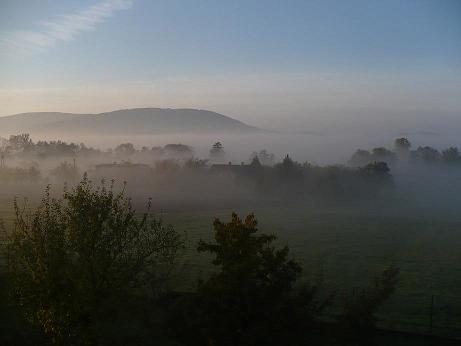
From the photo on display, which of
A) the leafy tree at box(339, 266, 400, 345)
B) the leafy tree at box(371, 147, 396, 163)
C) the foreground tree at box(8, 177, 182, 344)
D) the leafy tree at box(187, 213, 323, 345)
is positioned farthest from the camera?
the leafy tree at box(371, 147, 396, 163)

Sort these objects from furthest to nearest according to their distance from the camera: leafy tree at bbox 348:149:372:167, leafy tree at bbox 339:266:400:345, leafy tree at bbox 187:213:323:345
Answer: leafy tree at bbox 348:149:372:167, leafy tree at bbox 339:266:400:345, leafy tree at bbox 187:213:323:345

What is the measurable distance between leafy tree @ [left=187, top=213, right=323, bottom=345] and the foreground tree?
13.5ft

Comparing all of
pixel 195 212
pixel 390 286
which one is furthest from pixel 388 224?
pixel 390 286

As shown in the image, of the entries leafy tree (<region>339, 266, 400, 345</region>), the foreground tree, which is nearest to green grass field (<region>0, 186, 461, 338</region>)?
leafy tree (<region>339, 266, 400, 345</region>)

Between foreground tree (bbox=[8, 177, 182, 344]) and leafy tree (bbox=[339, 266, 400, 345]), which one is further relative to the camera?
leafy tree (bbox=[339, 266, 400, 345])

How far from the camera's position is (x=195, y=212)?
3337 inches

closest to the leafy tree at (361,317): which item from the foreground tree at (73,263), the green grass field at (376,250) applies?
the green grass field at (376,250)

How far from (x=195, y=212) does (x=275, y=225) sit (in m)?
19.0

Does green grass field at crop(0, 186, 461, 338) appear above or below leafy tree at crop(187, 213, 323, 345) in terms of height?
below

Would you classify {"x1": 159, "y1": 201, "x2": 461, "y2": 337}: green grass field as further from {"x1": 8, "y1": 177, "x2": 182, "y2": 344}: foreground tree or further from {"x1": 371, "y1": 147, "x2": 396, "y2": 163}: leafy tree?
{"x1": 371, "y1": 147, "x2": 396, "y2": 163}: leafy tree

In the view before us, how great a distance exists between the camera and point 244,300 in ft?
73.8

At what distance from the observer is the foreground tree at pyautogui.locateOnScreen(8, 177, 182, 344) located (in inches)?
753

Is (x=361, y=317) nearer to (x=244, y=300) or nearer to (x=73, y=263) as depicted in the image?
(x=244, y=300)

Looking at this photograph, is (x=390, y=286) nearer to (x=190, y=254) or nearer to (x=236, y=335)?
(x=236, y=335)
